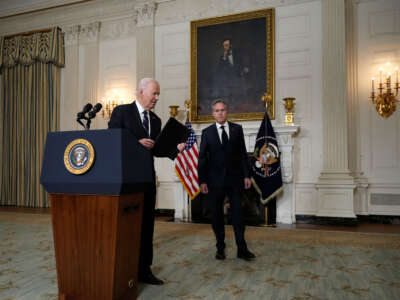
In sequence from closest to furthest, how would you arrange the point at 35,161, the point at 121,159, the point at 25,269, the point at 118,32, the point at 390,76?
1. the point at 121,159
2. the point at 25,269
3. the point at 390,76
4. the point at 118,32
5. the point at 35,161

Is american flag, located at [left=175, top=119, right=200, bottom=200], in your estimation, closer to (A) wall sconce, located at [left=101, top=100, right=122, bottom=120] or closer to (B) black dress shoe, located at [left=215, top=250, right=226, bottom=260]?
(A) wall sconce, located at [left=101, top=100, right=122, bottom=120]

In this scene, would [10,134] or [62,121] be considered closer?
[62,121]

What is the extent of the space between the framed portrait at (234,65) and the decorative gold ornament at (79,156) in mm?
4366

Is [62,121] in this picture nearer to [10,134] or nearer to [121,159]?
[10,134]

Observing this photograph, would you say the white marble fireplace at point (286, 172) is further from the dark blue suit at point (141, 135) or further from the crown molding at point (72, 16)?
the crown molding at point (72, 16)

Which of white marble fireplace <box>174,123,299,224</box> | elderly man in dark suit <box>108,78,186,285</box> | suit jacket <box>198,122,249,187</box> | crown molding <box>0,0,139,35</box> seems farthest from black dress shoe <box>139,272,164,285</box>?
crown molding <box>0,0,139,35</box>

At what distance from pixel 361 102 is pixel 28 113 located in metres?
7.43

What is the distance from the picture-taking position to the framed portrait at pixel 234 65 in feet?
18.9

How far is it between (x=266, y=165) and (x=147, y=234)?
3.34 meters

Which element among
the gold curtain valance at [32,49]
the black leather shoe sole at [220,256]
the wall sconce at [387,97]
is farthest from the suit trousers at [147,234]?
the gold curtain valance at [32,49]

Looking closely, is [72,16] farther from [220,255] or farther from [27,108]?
[220,255]

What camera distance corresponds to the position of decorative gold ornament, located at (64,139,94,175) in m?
1.66

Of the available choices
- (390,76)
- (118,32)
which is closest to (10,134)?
(118,32)

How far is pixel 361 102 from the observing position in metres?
5.48
